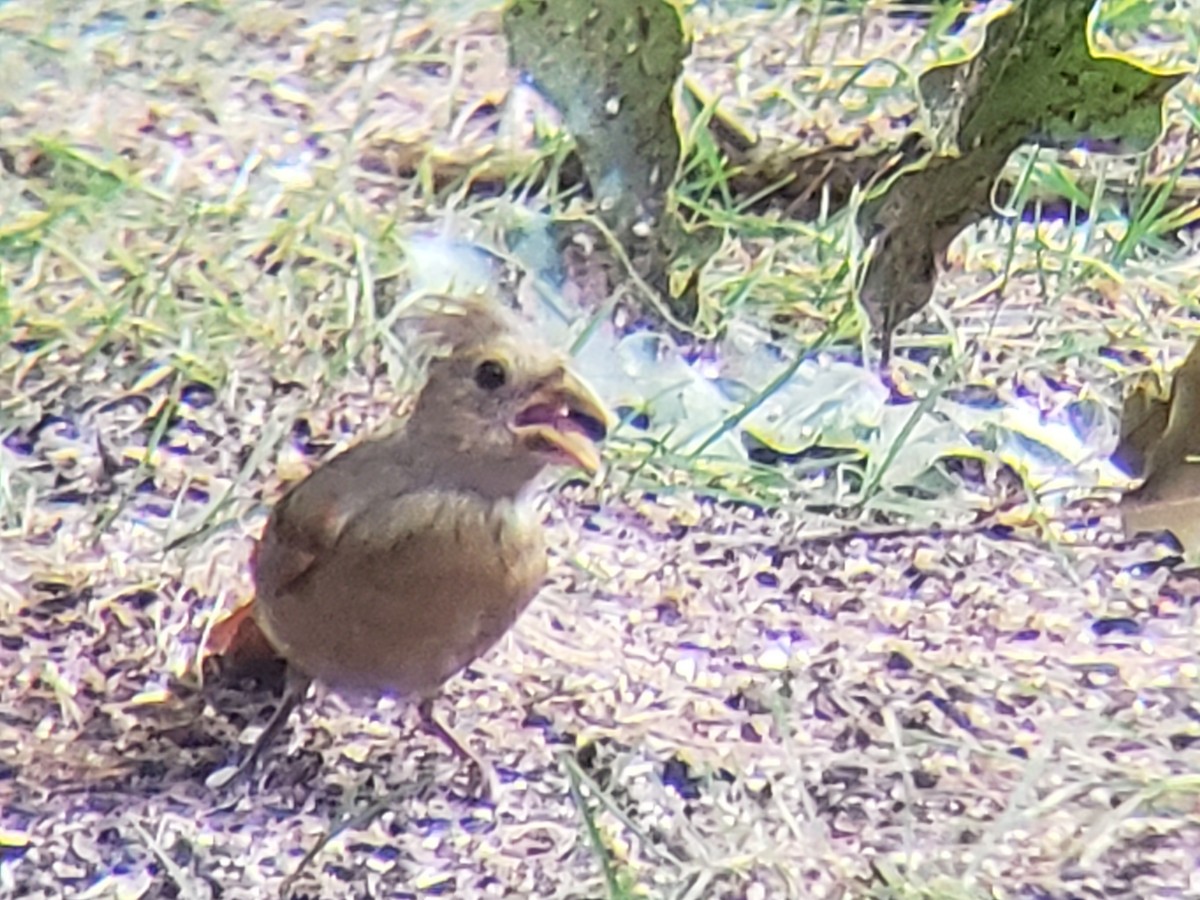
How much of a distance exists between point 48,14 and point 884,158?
2.98 feet

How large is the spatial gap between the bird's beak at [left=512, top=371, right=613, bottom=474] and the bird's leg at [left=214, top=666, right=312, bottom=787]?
25 centimetres

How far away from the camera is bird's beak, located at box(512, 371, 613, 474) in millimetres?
1428

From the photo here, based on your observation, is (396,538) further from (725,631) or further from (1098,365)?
(1098,365)

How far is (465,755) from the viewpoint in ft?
4.83

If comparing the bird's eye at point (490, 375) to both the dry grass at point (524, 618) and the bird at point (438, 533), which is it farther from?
the dry grass at point (524, 618)

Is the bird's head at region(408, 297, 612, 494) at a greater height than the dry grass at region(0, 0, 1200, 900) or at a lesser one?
greater

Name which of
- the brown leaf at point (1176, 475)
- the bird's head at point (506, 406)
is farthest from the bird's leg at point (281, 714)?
the brown leaf at point (1176, 475)

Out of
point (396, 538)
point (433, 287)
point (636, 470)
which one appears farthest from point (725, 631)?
point (433, 287)

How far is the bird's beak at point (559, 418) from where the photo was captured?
143 cm

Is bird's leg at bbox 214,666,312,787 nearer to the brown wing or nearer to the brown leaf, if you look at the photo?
the brown wing

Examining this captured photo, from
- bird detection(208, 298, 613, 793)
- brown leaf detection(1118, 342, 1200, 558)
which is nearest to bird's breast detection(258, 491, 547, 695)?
A: bird detection(208, 298, 613, 793)

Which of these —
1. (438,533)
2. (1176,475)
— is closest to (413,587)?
(438,533)

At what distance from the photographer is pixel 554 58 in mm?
1771

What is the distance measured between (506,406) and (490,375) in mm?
25
